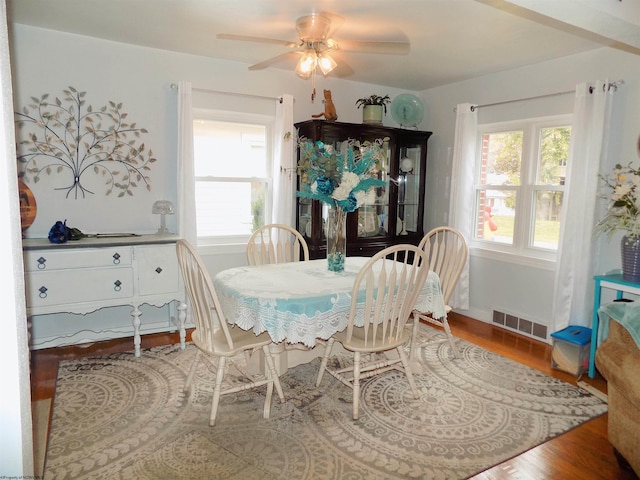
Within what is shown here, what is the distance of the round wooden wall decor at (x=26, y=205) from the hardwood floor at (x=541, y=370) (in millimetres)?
1001

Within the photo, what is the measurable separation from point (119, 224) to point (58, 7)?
157 centimetres

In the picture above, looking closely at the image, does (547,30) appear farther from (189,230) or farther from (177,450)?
(177,450)

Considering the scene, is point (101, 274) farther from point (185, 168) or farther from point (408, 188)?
point (408, 188)

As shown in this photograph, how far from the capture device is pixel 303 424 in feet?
7.82

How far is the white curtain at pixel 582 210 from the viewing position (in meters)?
3.25

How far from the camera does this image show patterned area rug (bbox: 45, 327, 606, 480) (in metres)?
2.03

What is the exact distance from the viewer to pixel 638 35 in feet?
8.05

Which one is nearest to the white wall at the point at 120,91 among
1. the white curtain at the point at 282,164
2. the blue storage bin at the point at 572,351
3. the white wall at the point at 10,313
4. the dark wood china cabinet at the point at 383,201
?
the white curtain at the point at 282,164

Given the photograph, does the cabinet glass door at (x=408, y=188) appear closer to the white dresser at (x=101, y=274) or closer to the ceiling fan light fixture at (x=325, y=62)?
the ceiling fan light fixture at (x=325, y=62)

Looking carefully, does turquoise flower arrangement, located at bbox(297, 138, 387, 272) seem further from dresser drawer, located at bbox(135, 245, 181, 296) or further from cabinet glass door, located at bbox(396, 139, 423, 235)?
cabinet glass door, located at bbox(396, 139, 423, 235)

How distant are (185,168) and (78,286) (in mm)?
1244

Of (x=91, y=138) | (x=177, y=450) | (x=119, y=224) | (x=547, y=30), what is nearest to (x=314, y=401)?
(x=177, y=450)

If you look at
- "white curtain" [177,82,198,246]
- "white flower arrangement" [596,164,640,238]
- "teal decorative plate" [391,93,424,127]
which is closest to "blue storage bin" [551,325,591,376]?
"white flower arrangement" [596,164,640,238]

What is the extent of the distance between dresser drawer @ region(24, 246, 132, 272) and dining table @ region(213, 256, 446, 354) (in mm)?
921
